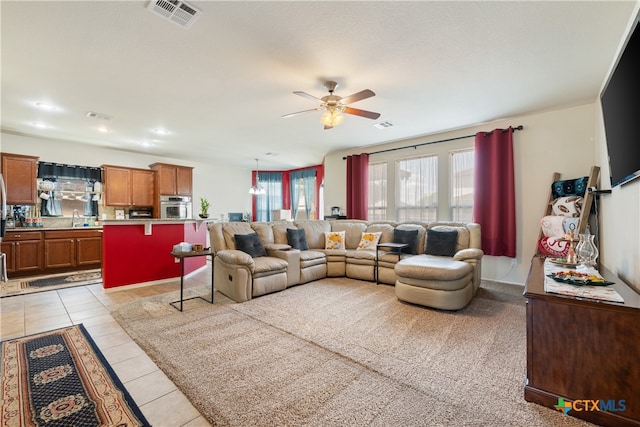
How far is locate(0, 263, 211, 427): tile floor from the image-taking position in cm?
165

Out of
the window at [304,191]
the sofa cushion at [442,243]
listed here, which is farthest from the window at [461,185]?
the window at [304,191]

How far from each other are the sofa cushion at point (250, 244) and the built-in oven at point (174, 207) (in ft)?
12.0

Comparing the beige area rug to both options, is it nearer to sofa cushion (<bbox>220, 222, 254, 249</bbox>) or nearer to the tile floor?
the tile floor

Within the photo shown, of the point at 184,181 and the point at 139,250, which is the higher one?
the point at 184,181

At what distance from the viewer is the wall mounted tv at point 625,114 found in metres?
1.75

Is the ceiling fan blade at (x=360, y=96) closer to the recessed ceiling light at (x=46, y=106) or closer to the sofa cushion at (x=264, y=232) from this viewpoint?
the sofa cushion at (x=264, y=232)

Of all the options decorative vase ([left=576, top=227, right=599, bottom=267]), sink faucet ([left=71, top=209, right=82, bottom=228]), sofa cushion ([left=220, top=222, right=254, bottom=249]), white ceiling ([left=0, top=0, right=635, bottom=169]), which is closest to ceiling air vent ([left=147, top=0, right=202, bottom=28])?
white ceiling ([left=0, top=0, right=635, bottom=169])

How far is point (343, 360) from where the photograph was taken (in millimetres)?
2137

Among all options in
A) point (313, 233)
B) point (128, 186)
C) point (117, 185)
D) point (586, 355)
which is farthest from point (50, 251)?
point (586, 355)

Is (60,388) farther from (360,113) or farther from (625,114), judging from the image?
(625,114)

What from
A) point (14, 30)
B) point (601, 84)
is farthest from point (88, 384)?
point (601, 84)

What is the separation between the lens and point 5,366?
6.76 feet

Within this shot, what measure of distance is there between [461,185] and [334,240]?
2.50 metres

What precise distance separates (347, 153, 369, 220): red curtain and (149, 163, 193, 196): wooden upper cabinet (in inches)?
164
